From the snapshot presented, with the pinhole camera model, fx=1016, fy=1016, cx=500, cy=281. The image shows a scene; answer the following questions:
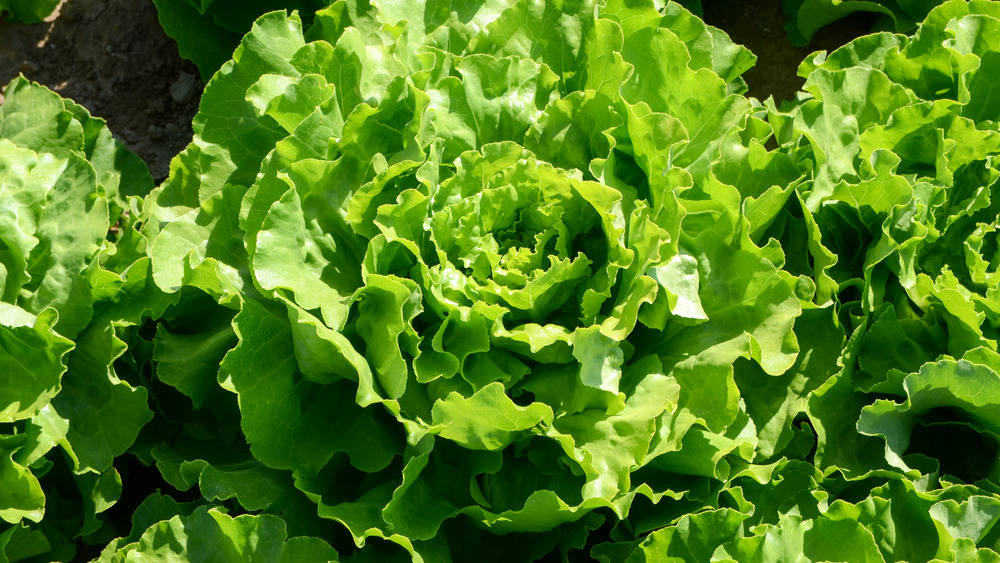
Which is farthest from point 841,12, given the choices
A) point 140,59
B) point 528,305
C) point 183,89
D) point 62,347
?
point 62,347

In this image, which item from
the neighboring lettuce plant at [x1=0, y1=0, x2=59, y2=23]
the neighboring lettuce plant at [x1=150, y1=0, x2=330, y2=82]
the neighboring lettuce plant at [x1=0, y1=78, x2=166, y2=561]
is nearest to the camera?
the neighboring lettuce plant at [x1=0, y1=78, x2=166, y2=561]

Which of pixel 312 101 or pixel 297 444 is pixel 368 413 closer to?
pixel 297 444

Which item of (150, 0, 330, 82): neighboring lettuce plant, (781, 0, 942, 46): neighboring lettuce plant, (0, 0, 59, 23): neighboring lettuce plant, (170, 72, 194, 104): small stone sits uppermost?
(781, 0, 942, 46): neighboring lettuce plant

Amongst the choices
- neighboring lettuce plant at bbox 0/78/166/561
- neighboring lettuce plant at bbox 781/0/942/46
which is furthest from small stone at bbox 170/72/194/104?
neighboring lettuce plant at bbox 781/0/942/46

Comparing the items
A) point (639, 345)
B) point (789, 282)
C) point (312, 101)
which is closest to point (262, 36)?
point (312, 101)

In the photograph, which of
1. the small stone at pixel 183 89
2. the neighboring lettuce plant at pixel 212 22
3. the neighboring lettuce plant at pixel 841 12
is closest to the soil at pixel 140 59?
the small stone at pixel 183 89

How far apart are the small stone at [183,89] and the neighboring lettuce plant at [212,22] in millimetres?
414

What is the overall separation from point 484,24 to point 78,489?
6.56 feet

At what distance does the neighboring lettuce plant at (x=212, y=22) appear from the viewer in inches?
155

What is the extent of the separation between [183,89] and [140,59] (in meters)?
0.26

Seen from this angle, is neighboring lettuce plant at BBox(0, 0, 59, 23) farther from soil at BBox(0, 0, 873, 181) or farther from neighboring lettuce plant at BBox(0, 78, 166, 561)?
neighboring lettuce plant at BBox(0, 78, 166, 561)

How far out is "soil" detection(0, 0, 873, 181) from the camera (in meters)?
4.39

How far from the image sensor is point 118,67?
4.45m

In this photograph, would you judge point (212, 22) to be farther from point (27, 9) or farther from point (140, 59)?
point (27, 9)
